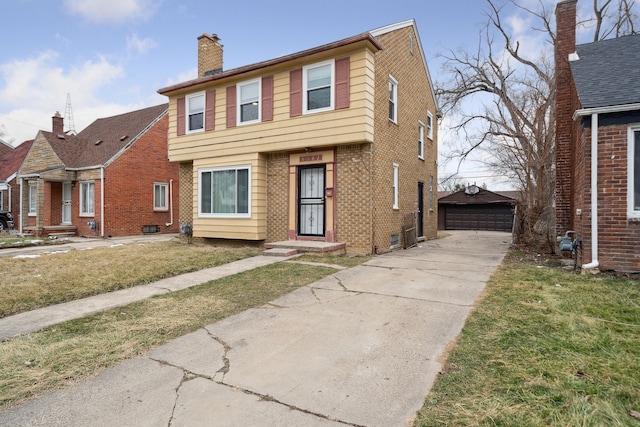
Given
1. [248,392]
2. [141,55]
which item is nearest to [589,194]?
[248,392]

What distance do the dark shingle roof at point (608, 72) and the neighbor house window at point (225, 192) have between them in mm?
8738

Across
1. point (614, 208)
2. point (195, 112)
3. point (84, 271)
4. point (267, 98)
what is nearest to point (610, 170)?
point (614, 208)

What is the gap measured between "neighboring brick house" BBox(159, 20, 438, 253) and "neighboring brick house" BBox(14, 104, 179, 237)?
551 centimetres

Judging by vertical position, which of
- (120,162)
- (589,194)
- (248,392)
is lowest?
(248,392)

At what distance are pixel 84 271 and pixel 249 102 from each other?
6.66 m

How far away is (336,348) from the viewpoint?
344 cm

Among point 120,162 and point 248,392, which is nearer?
point 248,392

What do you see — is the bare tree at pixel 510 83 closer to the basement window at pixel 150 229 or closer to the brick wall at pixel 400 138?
the brick wall at pixel 400 138

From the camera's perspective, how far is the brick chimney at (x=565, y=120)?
959cm

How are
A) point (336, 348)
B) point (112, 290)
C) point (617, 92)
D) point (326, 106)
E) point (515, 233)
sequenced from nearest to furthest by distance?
1. point (336, 348)
2. point (112, 290)
3. point (617, 92)
4. point (326, 106)
5. point (515, 233)

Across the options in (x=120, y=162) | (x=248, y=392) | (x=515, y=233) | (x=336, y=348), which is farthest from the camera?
(x=120, y=162)

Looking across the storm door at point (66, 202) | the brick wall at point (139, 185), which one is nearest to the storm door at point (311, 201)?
the brick wall at point (139, 185)

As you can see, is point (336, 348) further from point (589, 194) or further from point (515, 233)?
point (515, 233)

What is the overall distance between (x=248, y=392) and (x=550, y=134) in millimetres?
17163
